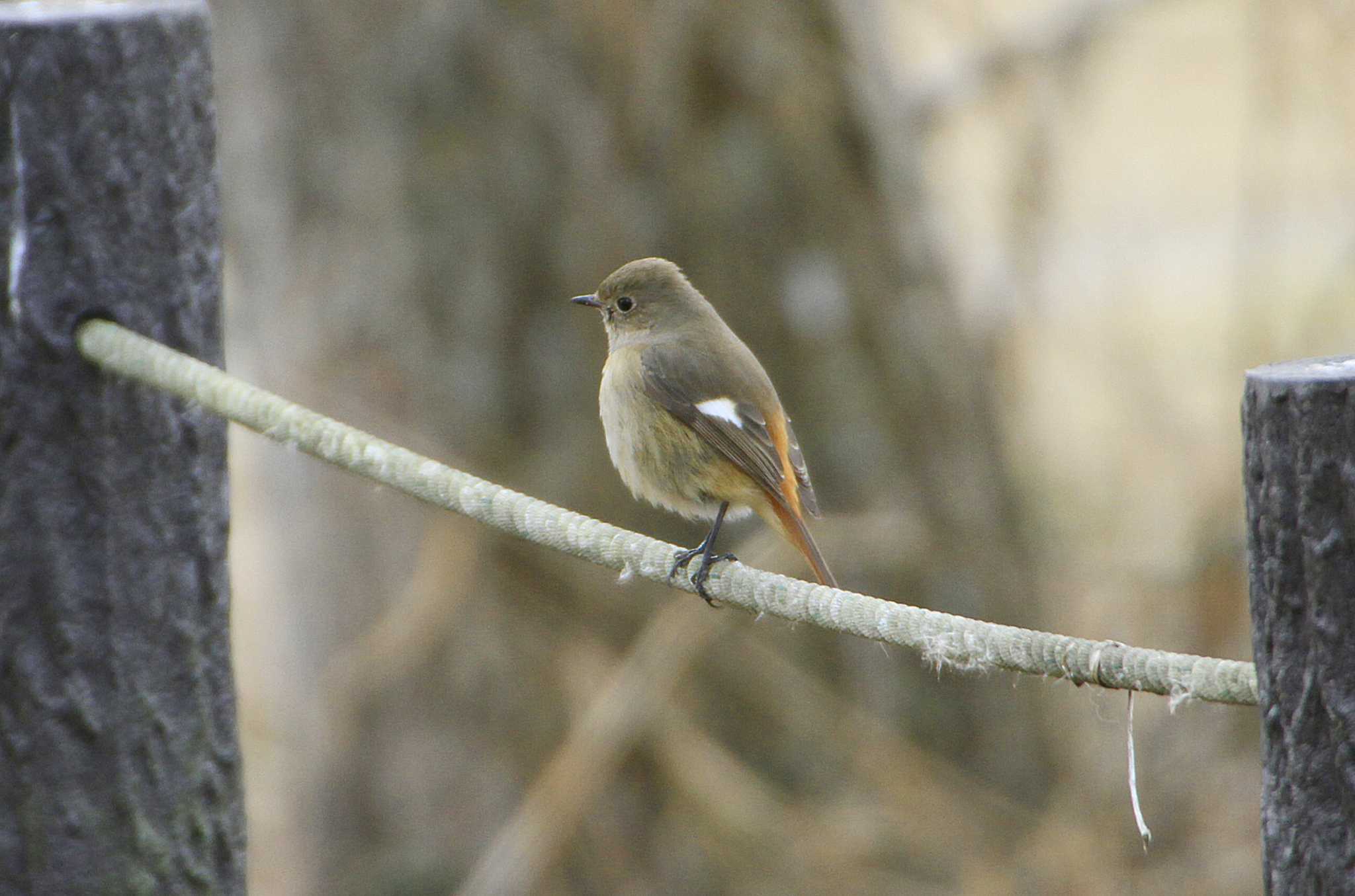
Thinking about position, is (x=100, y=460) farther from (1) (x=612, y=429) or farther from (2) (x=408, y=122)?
(2) (x=408, y=122)

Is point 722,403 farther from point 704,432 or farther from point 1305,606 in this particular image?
point 1305,606

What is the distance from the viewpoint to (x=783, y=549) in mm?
4789

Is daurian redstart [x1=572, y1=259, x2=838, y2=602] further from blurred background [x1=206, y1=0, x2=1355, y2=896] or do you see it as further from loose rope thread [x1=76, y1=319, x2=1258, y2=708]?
blurred background [x1=206, y1=0, x2=1355, y2=896]

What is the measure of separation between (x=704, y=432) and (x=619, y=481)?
7.30 ft

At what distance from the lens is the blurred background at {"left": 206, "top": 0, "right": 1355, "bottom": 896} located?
209 inches

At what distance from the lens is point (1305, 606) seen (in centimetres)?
115

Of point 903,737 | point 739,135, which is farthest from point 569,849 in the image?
point 739,135

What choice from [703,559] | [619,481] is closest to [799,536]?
[703,559]

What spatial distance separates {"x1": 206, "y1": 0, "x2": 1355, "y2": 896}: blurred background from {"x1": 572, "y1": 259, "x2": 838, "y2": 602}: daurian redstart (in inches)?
64.4

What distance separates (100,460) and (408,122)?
3.52m

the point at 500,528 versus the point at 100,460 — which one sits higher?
the point at 100,460

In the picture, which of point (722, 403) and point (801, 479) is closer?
point (722, 403)

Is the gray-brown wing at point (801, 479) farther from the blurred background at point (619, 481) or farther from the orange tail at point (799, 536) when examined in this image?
the blurred background at point (619, 481)

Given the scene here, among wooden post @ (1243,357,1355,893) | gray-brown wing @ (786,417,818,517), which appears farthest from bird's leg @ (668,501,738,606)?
wooden post @ (1243,357,1355,893)
